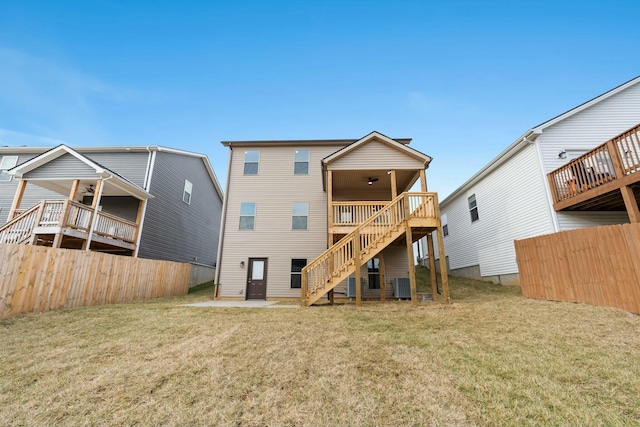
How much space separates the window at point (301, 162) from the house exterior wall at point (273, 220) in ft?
0.59

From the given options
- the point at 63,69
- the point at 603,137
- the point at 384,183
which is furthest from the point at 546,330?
the point at 63,69

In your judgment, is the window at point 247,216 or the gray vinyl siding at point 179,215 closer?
the window at point 247,216

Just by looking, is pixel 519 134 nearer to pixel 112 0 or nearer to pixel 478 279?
pixel 478 279

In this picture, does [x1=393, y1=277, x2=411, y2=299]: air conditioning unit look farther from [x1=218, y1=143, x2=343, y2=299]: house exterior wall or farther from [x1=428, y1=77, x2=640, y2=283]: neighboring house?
[x1=428, y1=77, x2=640, y2=283]: neighboring house

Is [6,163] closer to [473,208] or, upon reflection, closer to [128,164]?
[128,164]

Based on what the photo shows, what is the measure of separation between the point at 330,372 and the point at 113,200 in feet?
57.3

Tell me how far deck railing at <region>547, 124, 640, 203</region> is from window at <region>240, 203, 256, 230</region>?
13510 millimetres

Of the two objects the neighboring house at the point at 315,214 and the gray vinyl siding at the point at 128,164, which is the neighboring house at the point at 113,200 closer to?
the gray vinyl siding at the point at 128,164

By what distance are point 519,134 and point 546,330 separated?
382 inches

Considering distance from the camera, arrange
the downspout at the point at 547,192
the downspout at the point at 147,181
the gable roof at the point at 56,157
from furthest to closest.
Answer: the downspout at the point at 147,181 < the gable roof at the point at 56,157 < the downspout at the point at 547,192

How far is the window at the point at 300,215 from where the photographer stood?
43.5 ft

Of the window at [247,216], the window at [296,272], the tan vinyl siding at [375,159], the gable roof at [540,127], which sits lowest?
the window at [296,272]

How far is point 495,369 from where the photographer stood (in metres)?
3.46

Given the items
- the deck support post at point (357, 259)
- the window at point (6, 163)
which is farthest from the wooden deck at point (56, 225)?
the deck support post at point (357, 259)
